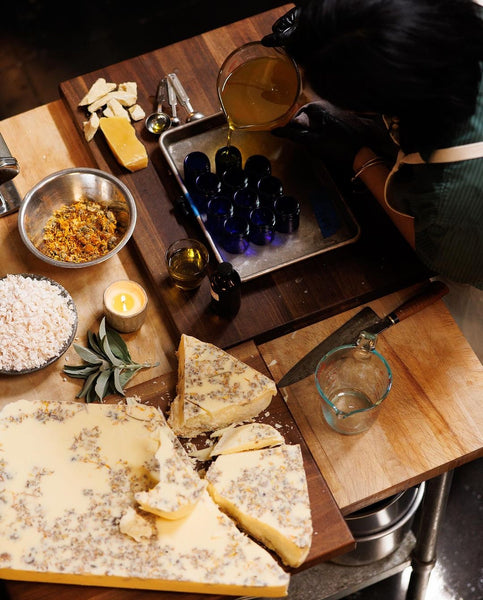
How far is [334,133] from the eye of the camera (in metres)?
2.11

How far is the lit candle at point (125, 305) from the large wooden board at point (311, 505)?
18 centimetres

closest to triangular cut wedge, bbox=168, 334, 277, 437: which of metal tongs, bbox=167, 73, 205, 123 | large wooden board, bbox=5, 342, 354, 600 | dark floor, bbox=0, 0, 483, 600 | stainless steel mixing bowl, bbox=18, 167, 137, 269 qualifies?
large wooden board, bbox=5, 342, 354, 600

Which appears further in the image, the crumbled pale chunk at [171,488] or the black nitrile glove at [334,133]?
the black nitrile glove at [334,133]

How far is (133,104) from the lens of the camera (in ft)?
7.37

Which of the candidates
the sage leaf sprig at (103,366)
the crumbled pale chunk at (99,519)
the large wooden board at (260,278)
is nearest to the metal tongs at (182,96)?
the large wooden board at (260,278)

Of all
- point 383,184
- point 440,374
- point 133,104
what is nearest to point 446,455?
point 440,374

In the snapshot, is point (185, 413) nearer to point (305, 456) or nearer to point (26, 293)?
point (305, 456)

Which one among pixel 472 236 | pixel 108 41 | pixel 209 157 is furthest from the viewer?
pixel 108 41

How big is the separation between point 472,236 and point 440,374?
38 centimetres

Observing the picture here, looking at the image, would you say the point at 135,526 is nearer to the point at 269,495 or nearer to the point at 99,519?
the point at 99,519

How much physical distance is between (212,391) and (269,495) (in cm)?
29

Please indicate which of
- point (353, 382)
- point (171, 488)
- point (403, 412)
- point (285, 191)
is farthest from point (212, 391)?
point (285, 191)

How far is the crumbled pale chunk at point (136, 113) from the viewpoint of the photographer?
2.21 meters

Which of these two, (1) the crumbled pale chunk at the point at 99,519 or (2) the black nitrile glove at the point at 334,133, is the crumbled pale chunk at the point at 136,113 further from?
(1) the crumbled pale chunk at the point at 99,519
